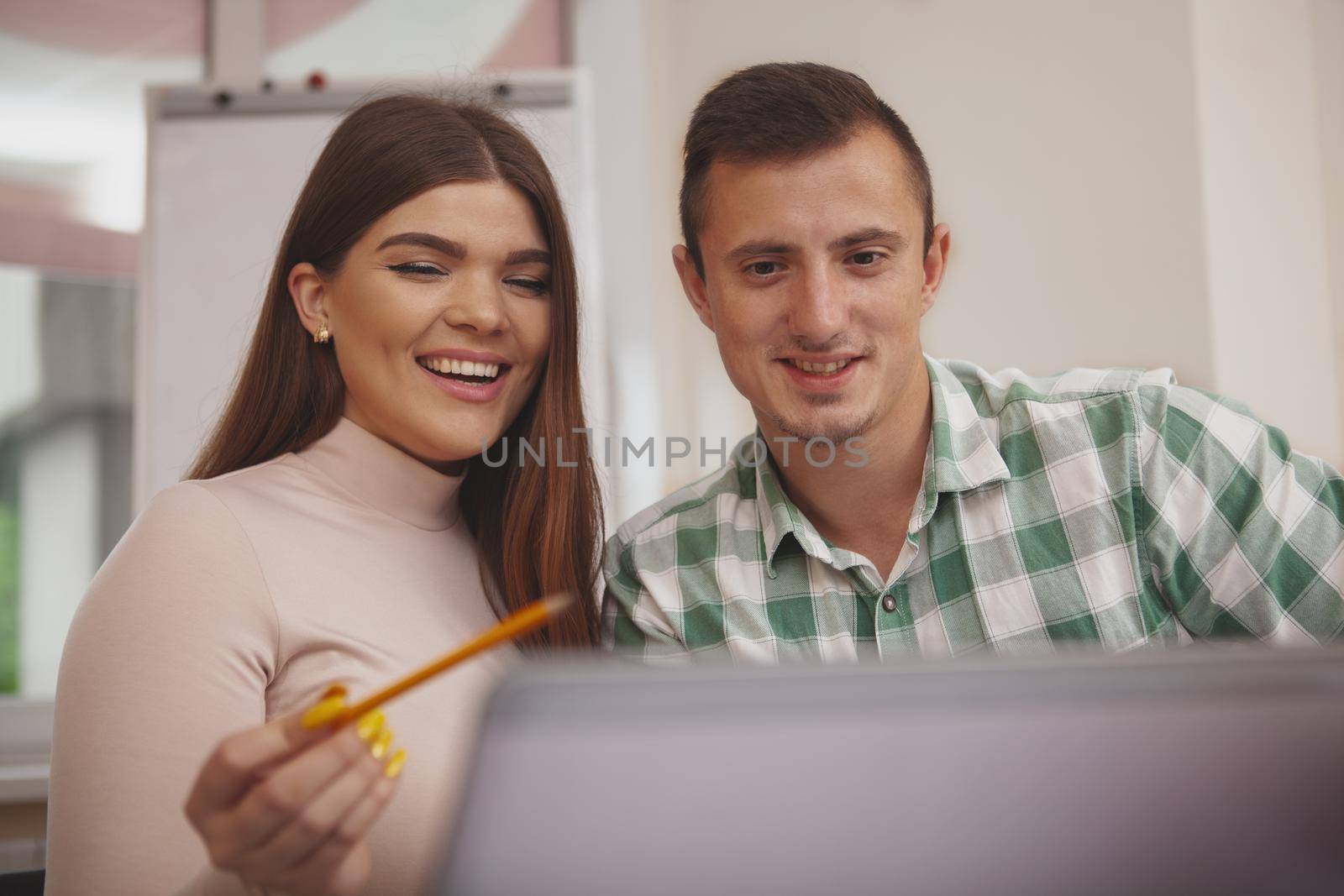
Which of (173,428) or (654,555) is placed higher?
(173,428)

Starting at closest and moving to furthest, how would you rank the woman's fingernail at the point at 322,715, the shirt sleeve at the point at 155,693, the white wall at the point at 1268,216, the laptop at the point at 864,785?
1. the laptop at the point at 864,785
2. the woman's fingernail at the point at 322,715
3. the shirt sleeve at the point at 155,693
4. the white wall at the point at 1268,216

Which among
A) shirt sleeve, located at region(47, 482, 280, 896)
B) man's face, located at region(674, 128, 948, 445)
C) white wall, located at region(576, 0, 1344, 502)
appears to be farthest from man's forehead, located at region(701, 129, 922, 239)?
white wall, located at region(576, 0, 1344, 502)

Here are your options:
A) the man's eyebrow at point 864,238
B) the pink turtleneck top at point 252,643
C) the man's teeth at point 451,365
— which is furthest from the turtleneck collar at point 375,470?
the man's eyebrow at point 864,238

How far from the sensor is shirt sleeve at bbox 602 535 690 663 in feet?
4.17

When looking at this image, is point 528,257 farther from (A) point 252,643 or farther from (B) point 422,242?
(A) point 252,643

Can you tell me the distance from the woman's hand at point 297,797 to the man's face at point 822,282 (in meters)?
0.71

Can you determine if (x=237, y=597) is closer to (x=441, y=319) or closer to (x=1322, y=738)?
(x=441, y=319)

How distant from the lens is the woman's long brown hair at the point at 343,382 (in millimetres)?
1278

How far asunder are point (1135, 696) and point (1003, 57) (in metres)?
2.37

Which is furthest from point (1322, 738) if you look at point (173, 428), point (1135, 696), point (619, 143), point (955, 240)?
point (619, 143)

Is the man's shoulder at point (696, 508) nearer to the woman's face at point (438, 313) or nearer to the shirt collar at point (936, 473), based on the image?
the shirt collar at point (936, 473)

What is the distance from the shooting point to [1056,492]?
1.22 metres

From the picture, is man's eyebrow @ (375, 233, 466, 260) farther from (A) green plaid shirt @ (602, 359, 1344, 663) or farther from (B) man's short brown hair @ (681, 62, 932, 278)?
(A) green plaid shirt @ (602, 359, 1344, 663)

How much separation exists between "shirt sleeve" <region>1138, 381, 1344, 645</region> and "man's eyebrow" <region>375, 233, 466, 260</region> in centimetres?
79
